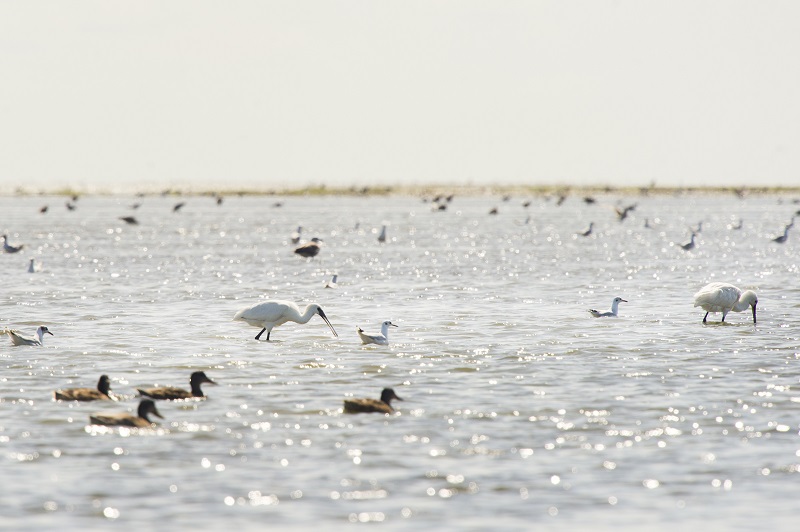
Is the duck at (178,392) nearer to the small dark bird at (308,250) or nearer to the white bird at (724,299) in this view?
the white bird at (724,299)

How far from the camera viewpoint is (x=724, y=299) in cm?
2495

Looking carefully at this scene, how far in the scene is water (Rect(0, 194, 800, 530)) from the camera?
10906 mm

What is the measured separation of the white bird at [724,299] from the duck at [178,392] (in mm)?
12655

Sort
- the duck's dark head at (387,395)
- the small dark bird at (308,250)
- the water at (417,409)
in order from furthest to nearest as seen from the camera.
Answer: the small dark bird at (308,250) → the duck's dark head at (387,395) → the water at (417,409)

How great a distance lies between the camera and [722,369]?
1823cm

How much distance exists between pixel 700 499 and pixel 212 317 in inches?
656

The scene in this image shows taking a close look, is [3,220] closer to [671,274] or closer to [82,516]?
[671,274]

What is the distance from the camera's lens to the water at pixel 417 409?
10906mm

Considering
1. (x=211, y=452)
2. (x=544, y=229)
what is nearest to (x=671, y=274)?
(x=211, y=452)

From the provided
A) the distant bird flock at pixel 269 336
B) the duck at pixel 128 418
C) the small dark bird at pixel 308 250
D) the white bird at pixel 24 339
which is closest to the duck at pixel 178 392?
the distant bird flock at pixel 269 336

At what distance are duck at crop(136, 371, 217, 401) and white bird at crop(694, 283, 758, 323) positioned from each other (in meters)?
12.7

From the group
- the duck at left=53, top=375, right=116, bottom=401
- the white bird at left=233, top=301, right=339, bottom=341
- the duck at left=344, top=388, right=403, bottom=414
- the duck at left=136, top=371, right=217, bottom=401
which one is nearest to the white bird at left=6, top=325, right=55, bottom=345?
the white bird at left=233, top=301, right=339, bottom=341

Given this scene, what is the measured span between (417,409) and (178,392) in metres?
3.02

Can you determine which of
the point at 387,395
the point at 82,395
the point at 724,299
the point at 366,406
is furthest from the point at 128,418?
the point at 724,299
